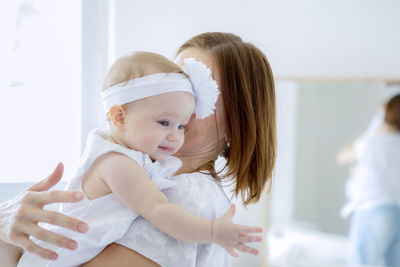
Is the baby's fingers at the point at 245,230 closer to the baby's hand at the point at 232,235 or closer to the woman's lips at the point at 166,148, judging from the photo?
the baby's hand at the point at 232,235

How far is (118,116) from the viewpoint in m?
0.91

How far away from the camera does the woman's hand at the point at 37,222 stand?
832 mm

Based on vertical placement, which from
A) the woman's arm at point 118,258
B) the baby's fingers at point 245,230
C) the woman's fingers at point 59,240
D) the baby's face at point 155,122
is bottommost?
the woman's arm at point 118,258

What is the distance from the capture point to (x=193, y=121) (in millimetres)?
1095

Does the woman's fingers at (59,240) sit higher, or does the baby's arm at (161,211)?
the baby's arm at (161,211)

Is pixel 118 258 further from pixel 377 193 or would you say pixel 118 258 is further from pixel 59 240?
pixel 377 193

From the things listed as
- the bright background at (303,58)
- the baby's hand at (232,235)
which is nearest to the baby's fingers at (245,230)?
the baby's hand at (232,235)

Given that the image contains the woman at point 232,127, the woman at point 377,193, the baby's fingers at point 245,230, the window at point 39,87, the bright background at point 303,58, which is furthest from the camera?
the woman at point 377,193

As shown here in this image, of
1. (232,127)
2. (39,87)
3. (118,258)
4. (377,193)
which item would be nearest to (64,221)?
(118,258)

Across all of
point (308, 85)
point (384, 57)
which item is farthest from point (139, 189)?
point (384, 57)

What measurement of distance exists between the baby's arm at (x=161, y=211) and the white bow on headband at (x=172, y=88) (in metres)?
0.14

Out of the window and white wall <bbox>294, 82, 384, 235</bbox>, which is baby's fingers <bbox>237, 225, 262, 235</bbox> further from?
white wall <bbox>294, 82, 384, 235</bbox>

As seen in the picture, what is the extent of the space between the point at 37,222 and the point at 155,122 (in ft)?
1.14

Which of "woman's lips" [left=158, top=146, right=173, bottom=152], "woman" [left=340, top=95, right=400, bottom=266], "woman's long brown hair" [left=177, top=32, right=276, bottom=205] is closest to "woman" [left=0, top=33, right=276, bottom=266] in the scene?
"woman's long brown hair" [left=177, top=32, right=276, bottom=205]
